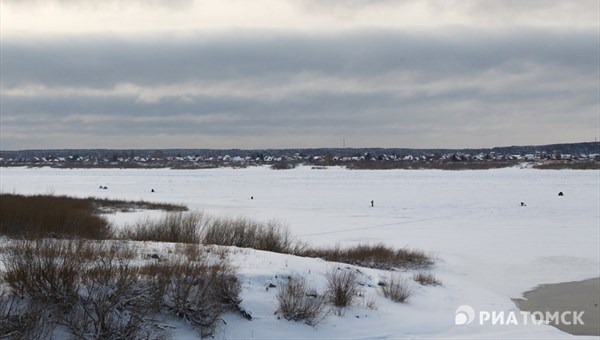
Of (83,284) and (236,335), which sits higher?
(83,284)

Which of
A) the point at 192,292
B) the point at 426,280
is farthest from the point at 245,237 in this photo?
the point at 192,292

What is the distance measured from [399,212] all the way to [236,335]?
23672 mm

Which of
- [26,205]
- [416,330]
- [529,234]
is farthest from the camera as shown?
[529,234]

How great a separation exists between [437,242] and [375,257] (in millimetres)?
5215

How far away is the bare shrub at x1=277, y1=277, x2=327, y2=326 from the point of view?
9422 millimetres

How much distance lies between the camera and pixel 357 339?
9.10 metres

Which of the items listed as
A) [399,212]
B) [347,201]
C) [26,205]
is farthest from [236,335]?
[347,201]

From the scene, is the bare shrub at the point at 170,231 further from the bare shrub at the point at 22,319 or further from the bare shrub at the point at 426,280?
the bare shrub at the point at 22,319

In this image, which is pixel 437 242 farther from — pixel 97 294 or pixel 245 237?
pixel 97 294

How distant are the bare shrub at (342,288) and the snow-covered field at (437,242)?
24 cm

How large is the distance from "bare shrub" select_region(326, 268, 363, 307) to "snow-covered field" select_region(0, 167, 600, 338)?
24cm

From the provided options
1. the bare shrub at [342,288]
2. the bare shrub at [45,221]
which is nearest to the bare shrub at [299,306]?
the bare shrub at [342,288]

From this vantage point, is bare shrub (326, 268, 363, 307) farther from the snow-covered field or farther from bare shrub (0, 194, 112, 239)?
bare shrub (0, 194, 112, 239)

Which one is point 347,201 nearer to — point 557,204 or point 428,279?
point 557,204
